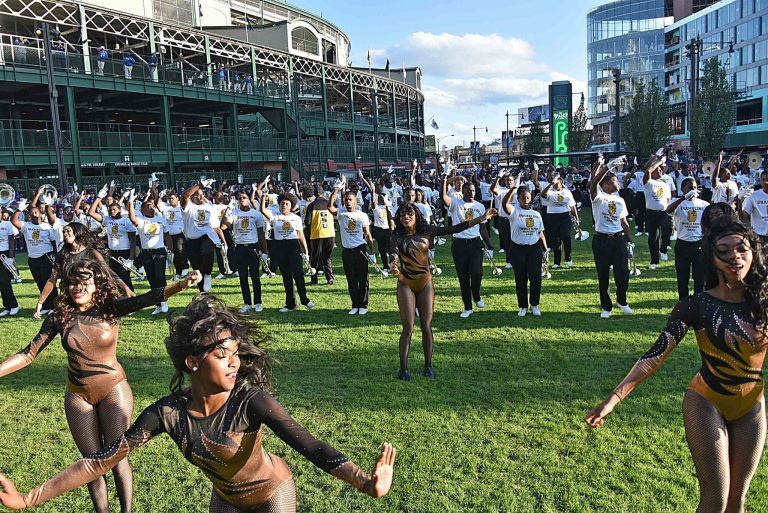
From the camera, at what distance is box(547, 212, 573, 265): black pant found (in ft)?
43.1

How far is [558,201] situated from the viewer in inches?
517

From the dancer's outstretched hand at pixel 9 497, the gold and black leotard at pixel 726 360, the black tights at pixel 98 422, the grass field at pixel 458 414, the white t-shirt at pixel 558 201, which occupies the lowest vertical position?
the grass field at pixel 458 414

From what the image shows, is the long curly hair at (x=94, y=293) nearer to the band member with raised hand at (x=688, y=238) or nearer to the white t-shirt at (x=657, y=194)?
the band member with raised hand at (x=688, y=238)

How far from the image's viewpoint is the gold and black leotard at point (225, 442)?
273 cm

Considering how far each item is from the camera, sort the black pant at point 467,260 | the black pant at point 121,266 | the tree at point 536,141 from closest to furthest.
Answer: the black pant at point 467,260 < the black pant at point 121,266 < the tree at point 536,141

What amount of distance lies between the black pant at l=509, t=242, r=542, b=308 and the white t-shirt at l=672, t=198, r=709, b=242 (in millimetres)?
2043

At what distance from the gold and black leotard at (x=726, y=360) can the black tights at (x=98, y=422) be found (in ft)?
10.3

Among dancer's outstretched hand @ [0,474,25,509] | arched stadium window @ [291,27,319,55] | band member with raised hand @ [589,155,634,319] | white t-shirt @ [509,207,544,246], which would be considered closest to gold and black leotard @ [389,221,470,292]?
Answer: white t-shirt @ [509,207,544,246]

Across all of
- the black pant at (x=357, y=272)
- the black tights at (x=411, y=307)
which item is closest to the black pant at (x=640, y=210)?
the black pant at (x=357, y=272)

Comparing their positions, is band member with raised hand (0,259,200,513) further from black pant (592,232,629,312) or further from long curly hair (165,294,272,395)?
black pant (592,232,629,312)

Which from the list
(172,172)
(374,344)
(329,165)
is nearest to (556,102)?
(329,165)

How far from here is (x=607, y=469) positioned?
15.1ft

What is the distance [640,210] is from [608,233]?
9.30 meters

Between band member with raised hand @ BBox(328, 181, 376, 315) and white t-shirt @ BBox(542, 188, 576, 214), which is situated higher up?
white t-shirt @ BBox(542, 188, 576, 214)
